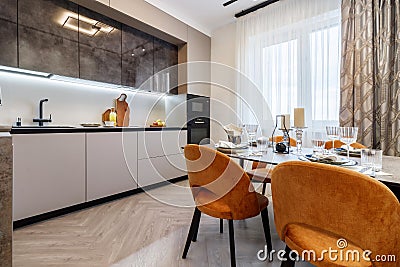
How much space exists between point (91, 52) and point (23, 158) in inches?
58.9

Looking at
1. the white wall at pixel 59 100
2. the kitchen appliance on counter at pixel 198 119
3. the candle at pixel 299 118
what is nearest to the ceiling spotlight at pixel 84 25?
the white wall at pixel 59 100

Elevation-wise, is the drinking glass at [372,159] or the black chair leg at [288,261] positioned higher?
the drinking glass at [372,159]

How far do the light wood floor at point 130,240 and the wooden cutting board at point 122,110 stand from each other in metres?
1.35

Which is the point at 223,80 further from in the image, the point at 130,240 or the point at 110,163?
the point at 130,240

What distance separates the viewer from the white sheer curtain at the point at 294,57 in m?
2.87

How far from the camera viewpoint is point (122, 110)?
11.1 ft

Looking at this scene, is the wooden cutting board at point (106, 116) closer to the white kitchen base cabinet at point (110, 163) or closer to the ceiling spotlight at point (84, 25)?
the white kitchen base cabinet at point (110, 163)

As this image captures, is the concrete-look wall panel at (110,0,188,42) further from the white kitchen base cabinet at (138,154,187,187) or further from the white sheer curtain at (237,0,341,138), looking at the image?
the white kitchen base cabinet at (138,154,187,187)

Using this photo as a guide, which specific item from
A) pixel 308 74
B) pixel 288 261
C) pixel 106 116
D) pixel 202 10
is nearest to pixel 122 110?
pixel 106 116

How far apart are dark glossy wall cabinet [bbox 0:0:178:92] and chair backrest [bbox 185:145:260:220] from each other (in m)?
2.08

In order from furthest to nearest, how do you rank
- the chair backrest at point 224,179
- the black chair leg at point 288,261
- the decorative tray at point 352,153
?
the decorative tray at point 352,153
the chair backrest at point 224,179
the black chair leg at point 288,261

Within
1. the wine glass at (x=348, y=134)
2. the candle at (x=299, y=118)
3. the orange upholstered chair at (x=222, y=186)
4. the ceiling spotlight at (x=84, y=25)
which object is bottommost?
the orange upholstered chair at (x=222, y=186)

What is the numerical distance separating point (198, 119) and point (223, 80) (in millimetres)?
Result: 925

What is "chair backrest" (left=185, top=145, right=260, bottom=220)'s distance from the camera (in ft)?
3.96
